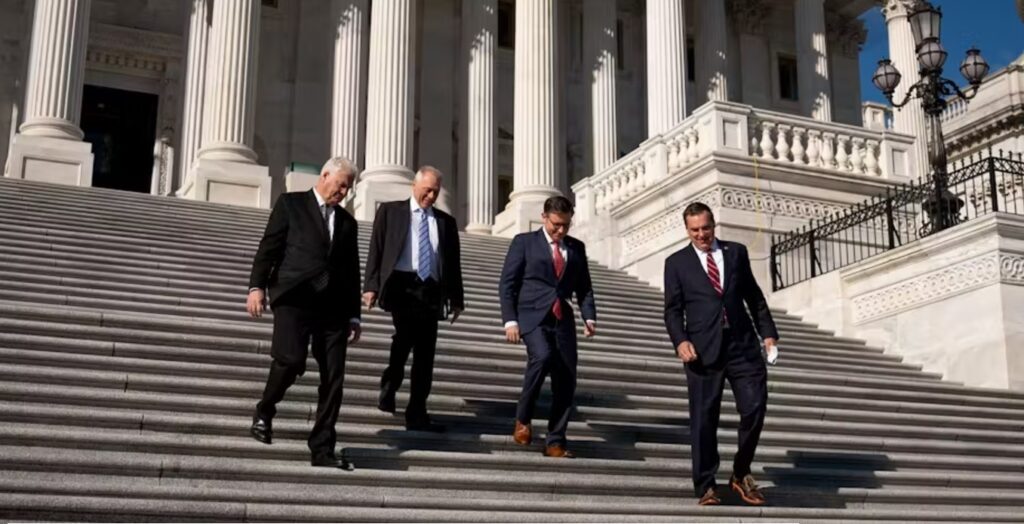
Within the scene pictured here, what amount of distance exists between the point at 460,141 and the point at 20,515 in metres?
23.8

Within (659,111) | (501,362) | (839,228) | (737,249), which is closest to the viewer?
(737,249)

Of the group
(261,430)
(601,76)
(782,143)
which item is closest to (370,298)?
(261,430)

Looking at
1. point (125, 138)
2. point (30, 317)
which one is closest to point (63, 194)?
point (30, 317)

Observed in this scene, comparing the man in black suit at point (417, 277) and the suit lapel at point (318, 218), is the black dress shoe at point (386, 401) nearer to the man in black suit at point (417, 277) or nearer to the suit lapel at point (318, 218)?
the man in black suit at point (417, 277)

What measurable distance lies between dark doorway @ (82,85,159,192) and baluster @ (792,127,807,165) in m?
14.7

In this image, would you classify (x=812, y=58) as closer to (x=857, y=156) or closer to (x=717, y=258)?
(x=857, y=156)

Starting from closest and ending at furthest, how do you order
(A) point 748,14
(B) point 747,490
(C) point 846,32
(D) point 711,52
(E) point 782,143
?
1. (B) point 747,490
2. (E) point 782,143
3. (D) point 711,52
4. (A) point 748,14
5. (C) point 846,32

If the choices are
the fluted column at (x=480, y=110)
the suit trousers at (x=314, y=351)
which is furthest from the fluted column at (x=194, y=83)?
the suit trousers at (x=314, y=351)

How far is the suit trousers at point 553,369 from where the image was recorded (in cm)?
789

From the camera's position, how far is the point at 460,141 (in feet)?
96.2

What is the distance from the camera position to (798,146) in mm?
19250

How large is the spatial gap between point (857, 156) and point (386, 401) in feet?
44.8

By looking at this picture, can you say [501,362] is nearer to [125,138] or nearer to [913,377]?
[913,377]

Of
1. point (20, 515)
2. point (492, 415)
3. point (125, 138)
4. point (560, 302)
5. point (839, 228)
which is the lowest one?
point (20, 515)
